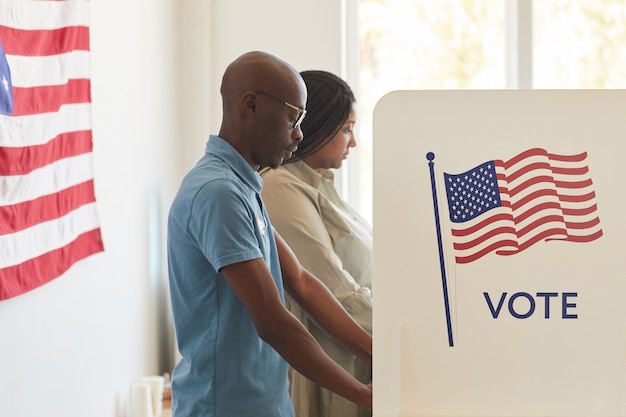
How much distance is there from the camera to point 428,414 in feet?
3.40

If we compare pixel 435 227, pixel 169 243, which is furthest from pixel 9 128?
pixel 435 227

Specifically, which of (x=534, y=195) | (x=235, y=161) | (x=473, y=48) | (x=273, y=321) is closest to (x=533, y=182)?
(x=534, y=195)

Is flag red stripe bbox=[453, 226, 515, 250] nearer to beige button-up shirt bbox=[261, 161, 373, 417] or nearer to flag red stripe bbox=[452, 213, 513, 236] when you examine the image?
flag red stripe bbox=[452, 213, 513, 236]

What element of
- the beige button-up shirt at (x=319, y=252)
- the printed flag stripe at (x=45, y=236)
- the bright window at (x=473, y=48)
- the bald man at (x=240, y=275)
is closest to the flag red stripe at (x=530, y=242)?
the bald man at (x=240, y=275)

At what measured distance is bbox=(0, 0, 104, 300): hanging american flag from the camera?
170 cm

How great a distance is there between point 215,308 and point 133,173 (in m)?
1.37

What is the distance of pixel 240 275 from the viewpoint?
4.42 feet

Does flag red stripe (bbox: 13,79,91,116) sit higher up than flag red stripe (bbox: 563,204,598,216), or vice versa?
flag red stripe (bbox: 13,79,91,116)

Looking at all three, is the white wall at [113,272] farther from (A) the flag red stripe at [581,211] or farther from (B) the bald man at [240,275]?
Answer: (A) the flag red stripe at [581,211]

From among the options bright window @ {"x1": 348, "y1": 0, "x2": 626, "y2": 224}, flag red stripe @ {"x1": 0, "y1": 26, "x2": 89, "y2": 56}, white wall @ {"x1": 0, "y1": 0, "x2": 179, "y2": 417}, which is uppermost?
bright window @ {"x1": 348, "y1": 0, "x2": 626, "y2": 224}

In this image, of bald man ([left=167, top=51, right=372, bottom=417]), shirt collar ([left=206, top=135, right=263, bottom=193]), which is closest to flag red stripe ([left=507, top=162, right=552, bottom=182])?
bald man ([left=167, top=51, right=372, bottom=417])

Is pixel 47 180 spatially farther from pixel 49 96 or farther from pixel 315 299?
pixel 315 299

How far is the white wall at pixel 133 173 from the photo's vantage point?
1.94 m

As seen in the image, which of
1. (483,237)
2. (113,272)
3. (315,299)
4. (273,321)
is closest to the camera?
(483,237)
